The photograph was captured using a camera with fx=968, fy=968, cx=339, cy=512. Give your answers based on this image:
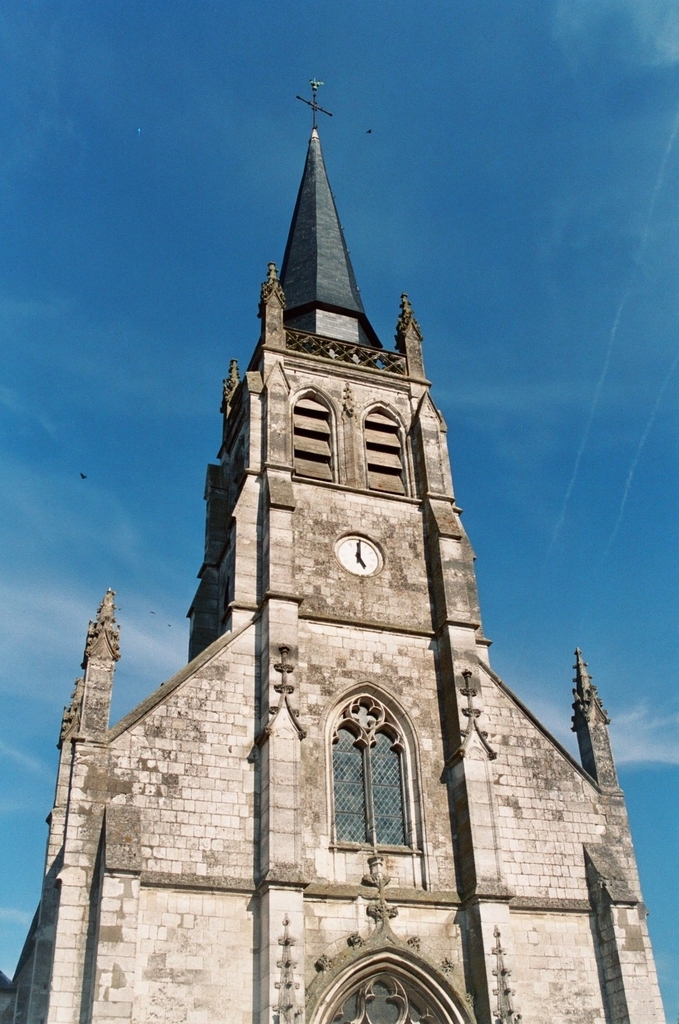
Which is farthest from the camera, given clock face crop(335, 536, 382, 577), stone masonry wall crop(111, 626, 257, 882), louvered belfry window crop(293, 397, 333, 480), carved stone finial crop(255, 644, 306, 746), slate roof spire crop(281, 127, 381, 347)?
slate roof spire crop(281, 127, 381, 347)

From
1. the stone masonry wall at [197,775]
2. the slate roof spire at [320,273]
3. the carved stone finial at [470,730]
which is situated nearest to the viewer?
the stone masonry wall at [197,775]

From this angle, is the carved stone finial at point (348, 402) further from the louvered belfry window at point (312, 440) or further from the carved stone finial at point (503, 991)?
the carved stone finial at point (503, 991)

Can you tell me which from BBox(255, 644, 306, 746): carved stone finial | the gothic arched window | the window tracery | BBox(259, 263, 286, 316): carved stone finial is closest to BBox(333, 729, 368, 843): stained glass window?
the gothic arched window

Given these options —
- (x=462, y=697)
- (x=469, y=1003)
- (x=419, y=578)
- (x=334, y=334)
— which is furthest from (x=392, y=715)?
(x=334, y=334)

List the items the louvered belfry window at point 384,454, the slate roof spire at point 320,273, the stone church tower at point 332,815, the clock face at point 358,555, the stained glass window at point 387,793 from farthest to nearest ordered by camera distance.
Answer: the slate roof spire at point 320,273
the louvered belfry window at point 384,454
the clock face at point 358,555
the stained glass window at point 387,793
the stone church tower at point 332,815

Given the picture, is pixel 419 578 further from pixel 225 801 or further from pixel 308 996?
pixel 308 996

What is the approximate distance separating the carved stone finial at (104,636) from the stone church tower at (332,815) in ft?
0.12

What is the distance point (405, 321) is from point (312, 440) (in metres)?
5.03

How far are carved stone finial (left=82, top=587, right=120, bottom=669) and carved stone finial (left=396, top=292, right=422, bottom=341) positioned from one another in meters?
10.6

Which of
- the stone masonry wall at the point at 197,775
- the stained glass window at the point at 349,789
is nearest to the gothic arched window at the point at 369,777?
the stained glass window at the point at 349,789

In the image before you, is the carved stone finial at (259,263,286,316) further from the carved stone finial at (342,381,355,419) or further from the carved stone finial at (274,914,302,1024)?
the carved stone finial at (274,914,302,1024)

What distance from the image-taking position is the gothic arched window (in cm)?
1574

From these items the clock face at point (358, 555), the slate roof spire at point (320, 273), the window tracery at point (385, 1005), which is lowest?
the window tracery at point (385, 1005)

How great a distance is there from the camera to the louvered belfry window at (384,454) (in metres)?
20.4
